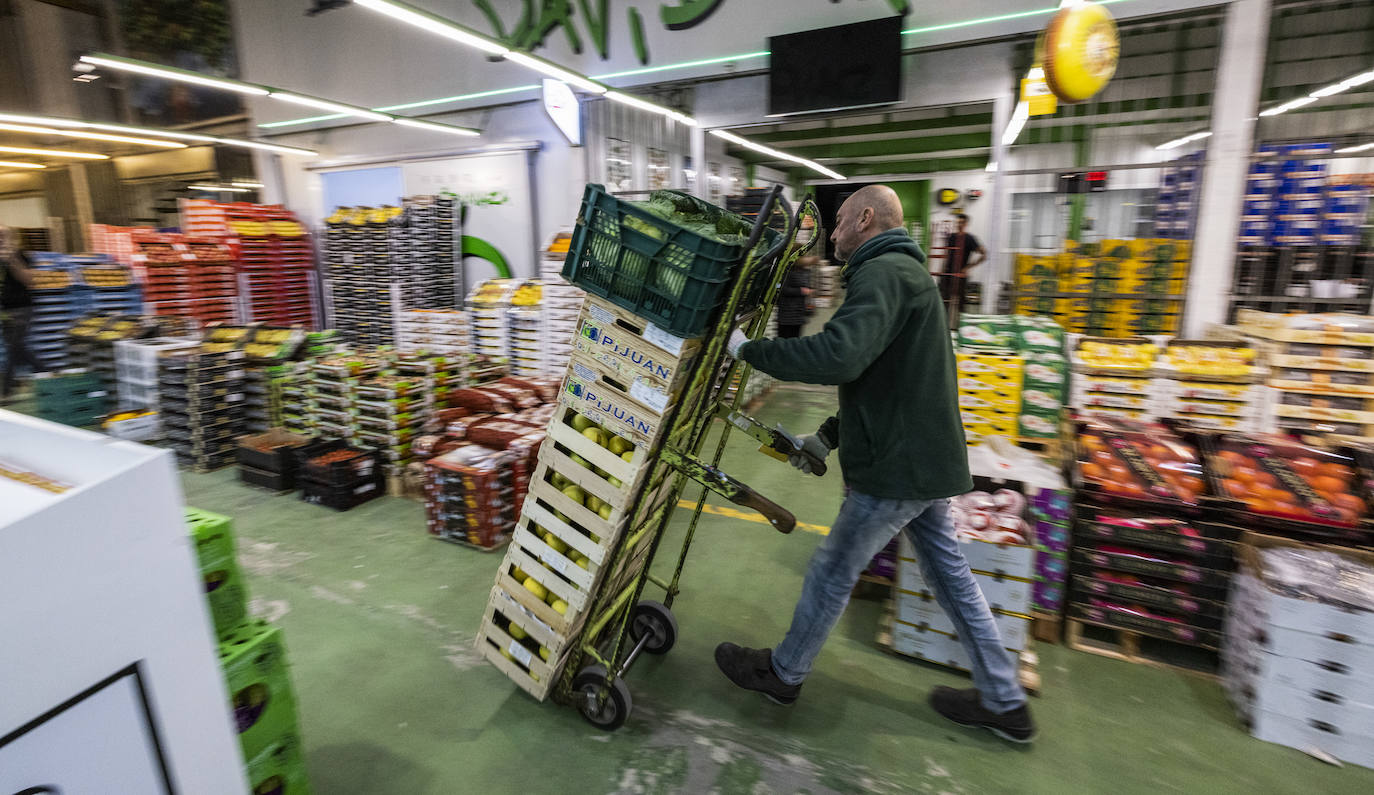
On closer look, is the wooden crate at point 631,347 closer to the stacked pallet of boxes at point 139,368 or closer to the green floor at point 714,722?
the green floor at point 714,722

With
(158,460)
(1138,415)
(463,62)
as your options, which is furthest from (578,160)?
(158,460)

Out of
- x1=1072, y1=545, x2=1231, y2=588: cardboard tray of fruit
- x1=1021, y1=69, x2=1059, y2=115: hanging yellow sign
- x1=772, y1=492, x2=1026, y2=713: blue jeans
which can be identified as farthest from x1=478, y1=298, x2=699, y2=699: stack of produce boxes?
x1=1021, y1=69, x2=1059, y2=115: hanging yellow sign

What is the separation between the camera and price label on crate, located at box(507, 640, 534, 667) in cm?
285

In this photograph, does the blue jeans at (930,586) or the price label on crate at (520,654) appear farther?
the price label on crate at (520,654)

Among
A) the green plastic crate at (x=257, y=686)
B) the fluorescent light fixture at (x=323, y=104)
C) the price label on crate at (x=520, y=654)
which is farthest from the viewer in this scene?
the fluorescent light fixture at (x=323, y=104)

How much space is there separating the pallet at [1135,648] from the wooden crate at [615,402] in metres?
2.64

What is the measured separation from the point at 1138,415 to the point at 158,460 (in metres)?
4.90

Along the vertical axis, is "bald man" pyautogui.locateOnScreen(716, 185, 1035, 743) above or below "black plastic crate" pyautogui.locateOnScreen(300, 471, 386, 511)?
above

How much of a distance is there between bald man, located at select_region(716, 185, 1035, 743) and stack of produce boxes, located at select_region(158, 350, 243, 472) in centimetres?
589

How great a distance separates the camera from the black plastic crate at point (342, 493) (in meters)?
5.11

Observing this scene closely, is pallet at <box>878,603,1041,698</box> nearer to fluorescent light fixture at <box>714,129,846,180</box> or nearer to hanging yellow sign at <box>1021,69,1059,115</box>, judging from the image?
hanging yellow sign at <box>1021,69,1059,115</box>

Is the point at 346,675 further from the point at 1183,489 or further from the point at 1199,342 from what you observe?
the point at 1199,342

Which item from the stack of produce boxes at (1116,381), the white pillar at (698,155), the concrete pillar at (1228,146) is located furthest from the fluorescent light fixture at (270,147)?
the concrete pillar at (1228,146)

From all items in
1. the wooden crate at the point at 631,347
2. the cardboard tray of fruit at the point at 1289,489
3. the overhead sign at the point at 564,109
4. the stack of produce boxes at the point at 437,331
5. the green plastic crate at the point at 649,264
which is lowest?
the cardboard tray of fruit at the point at 1289,489
